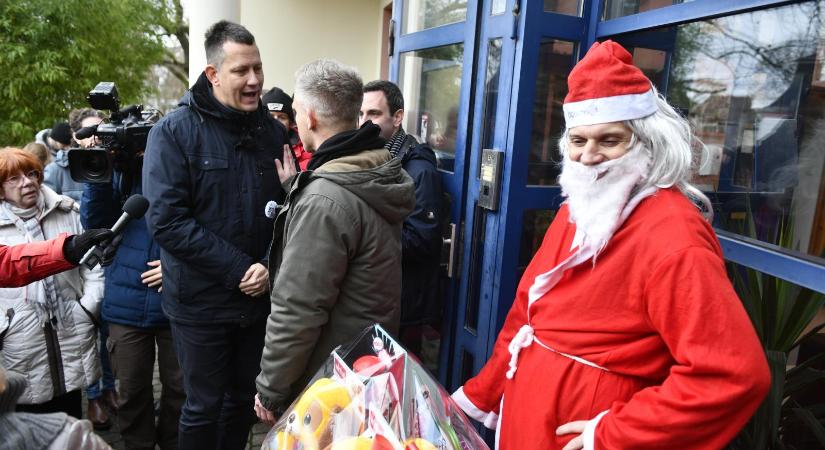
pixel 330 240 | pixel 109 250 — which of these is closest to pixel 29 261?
pixel 109 250

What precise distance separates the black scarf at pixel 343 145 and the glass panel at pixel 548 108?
84cm

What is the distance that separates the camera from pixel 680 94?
263cm

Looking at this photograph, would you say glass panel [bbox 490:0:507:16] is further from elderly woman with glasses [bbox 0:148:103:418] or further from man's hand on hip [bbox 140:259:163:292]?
elderly woman with glasses [bbox 0:148:103:418]

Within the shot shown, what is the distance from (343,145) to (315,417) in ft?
3.45

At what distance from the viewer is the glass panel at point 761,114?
210cm

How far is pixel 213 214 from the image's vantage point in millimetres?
2473

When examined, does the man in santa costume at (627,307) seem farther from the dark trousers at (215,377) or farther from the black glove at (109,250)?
the black glove at (109,250)

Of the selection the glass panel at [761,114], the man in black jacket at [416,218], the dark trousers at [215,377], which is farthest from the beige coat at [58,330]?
the glass panel at [761,114]

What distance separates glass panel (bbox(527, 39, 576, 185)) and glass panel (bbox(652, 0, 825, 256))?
1.65ft

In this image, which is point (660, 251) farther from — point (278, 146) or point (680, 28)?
point (278, 146)

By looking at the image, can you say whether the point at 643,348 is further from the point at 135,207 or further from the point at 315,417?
the point at 135,207

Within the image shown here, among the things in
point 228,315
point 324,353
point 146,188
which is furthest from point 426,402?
point 146,188

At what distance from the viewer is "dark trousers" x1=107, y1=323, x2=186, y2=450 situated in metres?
2.94

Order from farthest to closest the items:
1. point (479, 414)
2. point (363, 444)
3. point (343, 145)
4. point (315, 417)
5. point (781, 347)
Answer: point (781, 347), point (343, 145), point (479, 414), point (315, 417), point (363, 444)
